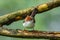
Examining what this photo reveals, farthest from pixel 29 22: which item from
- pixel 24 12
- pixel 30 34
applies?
pixel 30 34

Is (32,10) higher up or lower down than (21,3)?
lower down

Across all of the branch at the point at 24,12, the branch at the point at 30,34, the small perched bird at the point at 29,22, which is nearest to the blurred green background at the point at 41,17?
the small perched bird at the point at 29,22

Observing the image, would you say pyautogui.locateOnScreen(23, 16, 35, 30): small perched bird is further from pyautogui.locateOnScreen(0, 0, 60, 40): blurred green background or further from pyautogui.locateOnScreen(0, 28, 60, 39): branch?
pyautogui.locateOnScreen(0, 0, 60, 40): blurred green background

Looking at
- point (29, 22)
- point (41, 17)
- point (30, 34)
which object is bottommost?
point (30, 34)

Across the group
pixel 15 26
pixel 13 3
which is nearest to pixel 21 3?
pixel 13 3

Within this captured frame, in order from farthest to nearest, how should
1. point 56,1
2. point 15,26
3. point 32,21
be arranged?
point 15,26, point 32,21, point 56,1

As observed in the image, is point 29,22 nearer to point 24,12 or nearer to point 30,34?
point 24,12

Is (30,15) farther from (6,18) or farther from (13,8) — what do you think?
(13,8)

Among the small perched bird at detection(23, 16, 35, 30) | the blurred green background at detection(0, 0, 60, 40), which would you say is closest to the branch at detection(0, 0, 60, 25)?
the small perched bird at detection(23, 16, 35, 30)

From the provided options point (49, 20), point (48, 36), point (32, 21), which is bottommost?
point (48, 36)

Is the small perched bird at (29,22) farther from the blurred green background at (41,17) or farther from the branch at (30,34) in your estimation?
the blurred green background at (41,17)

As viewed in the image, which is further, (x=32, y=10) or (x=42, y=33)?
(x=32, y=10)
